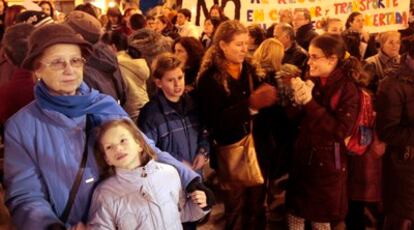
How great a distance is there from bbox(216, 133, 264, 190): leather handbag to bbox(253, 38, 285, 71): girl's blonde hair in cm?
80

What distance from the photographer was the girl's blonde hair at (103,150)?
2.14m

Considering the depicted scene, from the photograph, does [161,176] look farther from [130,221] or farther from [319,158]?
[319,158]

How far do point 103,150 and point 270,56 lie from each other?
95.2 inches

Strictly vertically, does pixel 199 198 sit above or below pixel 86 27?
below

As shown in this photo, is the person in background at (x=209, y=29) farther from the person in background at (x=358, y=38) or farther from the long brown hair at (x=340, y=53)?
the long brown hair at (x=340, y=53)

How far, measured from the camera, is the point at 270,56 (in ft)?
14.0

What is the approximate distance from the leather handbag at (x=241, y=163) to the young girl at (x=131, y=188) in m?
1.30

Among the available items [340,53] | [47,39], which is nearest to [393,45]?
[340,53]

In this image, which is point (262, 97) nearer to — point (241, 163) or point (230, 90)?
point (230, 90)

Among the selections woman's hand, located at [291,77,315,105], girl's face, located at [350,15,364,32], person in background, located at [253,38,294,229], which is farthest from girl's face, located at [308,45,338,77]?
girl's face, located at [350,15,364,32]

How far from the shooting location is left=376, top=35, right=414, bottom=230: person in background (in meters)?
3.34

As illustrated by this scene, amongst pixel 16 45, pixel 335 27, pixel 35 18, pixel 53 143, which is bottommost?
pixel 53 143

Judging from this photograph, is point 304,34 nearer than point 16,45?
No

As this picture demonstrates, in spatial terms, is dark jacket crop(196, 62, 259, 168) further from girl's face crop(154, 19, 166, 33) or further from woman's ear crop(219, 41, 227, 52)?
girl's face crop(154, 19, 166, 33)
